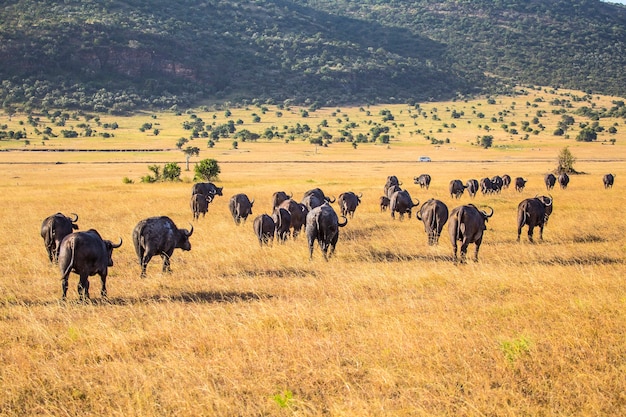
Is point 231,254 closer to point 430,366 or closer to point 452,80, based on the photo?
point 430,366

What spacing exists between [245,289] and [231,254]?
386 centimetres

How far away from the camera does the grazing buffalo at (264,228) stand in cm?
1603

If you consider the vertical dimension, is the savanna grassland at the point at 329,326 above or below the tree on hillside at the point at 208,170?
below

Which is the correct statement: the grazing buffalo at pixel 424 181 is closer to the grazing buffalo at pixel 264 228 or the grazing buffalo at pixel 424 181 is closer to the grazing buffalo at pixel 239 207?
the grazing buffalo at pixel 239 207

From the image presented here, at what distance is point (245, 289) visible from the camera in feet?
36.2

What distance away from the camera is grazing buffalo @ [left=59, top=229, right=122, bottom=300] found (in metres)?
9.76

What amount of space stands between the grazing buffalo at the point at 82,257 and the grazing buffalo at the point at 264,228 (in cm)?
630

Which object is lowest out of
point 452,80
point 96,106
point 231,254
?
point 231,254

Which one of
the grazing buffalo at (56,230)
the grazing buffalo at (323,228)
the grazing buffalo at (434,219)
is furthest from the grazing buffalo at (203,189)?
the grazing buffalo at (434,219)

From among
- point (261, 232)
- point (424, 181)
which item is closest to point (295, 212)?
point (261, 232)

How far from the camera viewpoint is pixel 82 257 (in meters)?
9.80

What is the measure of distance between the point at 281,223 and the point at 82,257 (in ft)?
25.6

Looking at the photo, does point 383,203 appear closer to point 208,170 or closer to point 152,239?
point 152,239

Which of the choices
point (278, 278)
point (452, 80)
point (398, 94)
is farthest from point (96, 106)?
point (278, 278)
